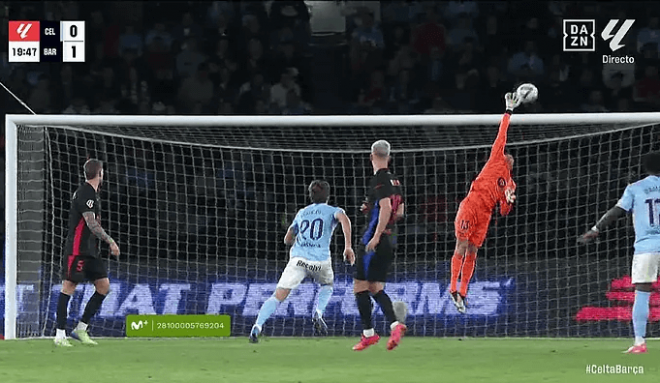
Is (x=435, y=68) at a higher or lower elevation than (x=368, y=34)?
lower

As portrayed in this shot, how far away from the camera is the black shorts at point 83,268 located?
11141mm

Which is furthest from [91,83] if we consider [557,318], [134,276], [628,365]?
[628,365]

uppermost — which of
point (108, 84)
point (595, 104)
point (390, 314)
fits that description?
point (108, 84)

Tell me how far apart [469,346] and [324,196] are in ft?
6.32

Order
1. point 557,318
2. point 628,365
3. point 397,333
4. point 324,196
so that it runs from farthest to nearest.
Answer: point 557,318 → point 324,196 → point 397,333 → point 628,365

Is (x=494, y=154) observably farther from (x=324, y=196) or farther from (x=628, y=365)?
(x=628, y=365)

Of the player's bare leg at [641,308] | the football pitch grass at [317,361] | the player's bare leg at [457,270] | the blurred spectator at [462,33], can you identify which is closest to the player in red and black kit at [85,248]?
the football pitch grass at [317,361]

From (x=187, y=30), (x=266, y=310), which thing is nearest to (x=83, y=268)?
(x=266, y=310)

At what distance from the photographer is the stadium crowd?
1614 cm

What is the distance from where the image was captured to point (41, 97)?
1616 cm

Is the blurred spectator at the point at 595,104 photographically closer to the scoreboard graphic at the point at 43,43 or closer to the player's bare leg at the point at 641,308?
the player's bare leg at the point at 641,308

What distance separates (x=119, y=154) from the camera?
14375 mm

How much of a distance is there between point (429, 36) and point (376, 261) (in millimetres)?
7195

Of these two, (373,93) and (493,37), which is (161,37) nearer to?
(373,93)
